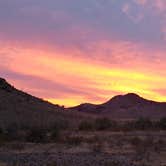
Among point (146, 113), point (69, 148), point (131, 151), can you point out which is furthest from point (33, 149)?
point (146, 113)

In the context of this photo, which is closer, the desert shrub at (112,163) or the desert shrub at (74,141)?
the desert shrub at (112,163)

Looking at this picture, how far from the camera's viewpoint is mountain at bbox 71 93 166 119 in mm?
160500

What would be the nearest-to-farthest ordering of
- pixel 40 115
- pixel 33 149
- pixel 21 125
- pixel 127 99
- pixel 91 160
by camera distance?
pixel 91 160 < pixel 33 149 < pixel 21 125 < pixel 40 115 < pixel 127 99

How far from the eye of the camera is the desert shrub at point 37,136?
57000 millimetres

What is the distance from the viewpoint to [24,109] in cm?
9744

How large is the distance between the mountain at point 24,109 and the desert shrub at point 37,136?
22594mm

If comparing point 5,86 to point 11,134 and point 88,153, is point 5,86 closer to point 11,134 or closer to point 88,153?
point 11,134

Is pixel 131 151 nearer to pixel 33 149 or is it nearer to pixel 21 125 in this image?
pixel 33 149

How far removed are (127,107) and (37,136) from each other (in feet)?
388

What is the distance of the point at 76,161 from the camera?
39.1 metres

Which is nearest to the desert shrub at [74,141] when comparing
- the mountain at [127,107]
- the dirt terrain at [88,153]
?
the dirt terrain at [88,153]

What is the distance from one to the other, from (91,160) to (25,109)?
58398 mm

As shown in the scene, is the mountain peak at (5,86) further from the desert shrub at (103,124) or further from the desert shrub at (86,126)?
the desert shrub at (86,126)

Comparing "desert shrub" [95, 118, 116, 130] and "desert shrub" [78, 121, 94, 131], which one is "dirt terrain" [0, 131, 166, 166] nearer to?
"desert shrub" [78, 121, 94, 131]
